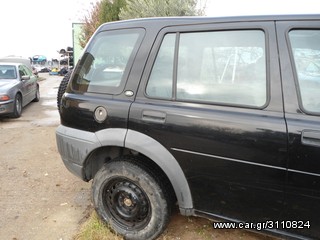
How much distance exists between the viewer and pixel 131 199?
9.07ft

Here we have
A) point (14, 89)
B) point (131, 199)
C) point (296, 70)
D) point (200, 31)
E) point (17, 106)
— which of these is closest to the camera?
point (296, 70)

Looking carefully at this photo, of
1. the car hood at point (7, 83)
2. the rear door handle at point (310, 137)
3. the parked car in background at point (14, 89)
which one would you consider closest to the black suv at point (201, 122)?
the rear door handle at point (310, 137)

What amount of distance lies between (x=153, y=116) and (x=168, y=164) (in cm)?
40

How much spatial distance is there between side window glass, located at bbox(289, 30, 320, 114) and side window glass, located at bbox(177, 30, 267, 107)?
21 cm

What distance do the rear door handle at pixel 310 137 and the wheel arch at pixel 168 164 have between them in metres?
0.92

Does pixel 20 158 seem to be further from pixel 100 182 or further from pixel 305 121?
pixel 305 121

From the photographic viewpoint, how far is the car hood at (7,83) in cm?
836

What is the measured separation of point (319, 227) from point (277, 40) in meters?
1.30

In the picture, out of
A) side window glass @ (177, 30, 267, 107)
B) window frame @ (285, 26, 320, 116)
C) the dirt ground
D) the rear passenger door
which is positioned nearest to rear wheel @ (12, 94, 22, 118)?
the dirt ground

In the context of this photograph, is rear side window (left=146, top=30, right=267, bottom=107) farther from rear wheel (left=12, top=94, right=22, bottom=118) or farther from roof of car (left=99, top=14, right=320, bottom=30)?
rear wheel (left=12, top=94, right=22, bottom=118)

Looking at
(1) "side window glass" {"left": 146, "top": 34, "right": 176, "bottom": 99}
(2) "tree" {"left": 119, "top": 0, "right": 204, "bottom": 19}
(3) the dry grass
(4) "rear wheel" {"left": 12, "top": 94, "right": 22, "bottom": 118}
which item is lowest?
(4) "rear wheel" {"left": 12, "top": 94, "right": 22, "bottom": 118}

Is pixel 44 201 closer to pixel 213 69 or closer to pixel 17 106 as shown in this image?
pixel 213 69

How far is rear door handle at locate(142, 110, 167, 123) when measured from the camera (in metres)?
2.45

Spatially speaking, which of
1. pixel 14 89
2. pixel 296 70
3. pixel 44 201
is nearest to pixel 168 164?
pixel 296 70
